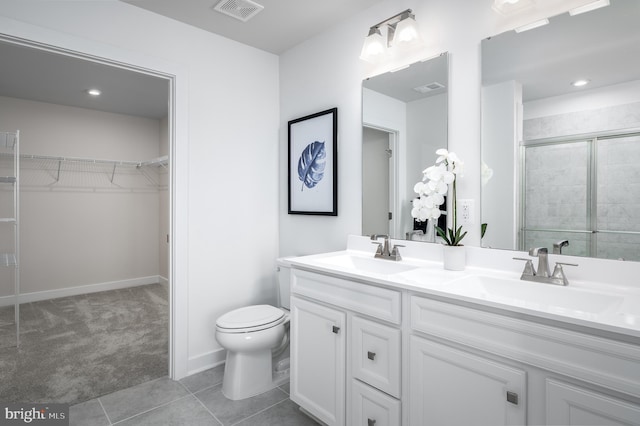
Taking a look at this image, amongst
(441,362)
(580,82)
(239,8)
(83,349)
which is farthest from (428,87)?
(83,349)

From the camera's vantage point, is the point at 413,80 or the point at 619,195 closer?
the point at 619,195

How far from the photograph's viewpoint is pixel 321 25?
2.49 meters

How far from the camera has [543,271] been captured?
1.48 m

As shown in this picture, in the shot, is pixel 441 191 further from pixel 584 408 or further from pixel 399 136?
pixel 584 408

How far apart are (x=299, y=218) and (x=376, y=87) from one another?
1151 mm

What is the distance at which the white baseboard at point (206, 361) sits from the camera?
2499 mm

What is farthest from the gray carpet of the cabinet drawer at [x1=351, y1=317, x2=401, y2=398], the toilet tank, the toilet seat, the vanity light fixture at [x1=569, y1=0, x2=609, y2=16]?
the vanity light fixture at [x1=569, y1=0, x2=609, y2=16]

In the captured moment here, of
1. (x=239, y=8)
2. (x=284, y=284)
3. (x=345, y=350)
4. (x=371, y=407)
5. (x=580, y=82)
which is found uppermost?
(x=239, y=8)

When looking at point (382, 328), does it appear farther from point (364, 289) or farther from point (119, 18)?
point (119, 18)

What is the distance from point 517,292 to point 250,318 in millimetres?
1525

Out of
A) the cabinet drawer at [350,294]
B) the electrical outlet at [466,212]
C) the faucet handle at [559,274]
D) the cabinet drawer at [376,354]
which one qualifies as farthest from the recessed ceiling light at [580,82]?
the cabinet drawer at [376,354]

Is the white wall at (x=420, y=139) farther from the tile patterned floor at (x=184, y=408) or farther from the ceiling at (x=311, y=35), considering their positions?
the tile patterned floor at (x=184, y=408)

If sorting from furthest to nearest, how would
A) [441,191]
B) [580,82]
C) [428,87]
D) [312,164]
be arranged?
[312,164], [428,87], [441,191], [580,82]

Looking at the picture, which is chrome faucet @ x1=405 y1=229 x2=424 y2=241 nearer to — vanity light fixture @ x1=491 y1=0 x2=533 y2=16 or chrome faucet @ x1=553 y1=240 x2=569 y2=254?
chrome faucet @ x1=553 y1=240 x2=569 y2=254
